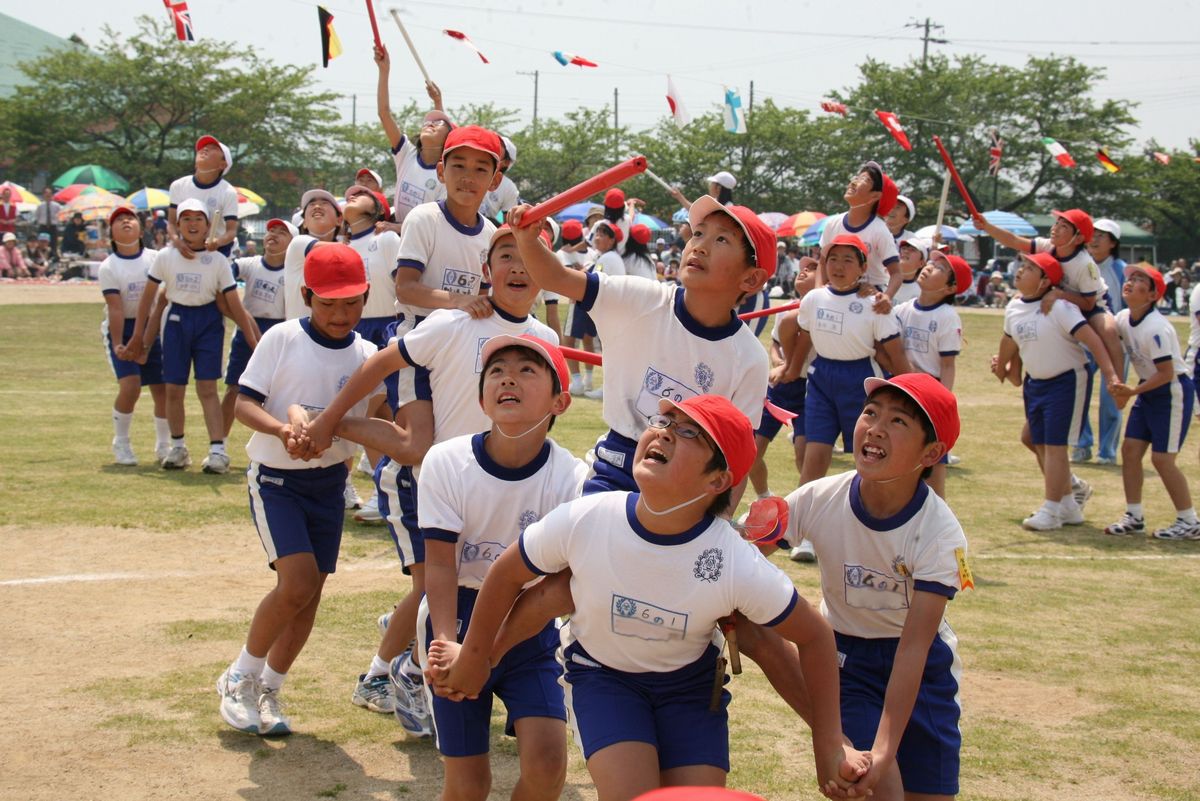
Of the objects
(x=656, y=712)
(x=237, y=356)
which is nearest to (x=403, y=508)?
(x=656, y=712)

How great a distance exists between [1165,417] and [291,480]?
7407mm

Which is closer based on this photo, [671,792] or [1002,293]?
[671,792]

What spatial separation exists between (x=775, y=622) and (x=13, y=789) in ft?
9.52

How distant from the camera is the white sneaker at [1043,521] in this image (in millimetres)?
9883

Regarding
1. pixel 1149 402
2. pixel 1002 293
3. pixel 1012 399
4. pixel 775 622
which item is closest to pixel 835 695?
pixel 775 622

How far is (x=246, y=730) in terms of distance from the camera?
17.0ft

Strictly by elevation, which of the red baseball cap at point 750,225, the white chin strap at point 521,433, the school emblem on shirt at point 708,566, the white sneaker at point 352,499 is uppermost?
the red baseball cap at point 750,225

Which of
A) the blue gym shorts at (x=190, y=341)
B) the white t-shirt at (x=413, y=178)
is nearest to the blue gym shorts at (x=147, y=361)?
the blue gym shorts at (x=190, y=341)

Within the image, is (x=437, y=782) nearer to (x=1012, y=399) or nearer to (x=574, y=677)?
(x=574, y=677)

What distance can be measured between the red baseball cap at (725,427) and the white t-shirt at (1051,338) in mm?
6833

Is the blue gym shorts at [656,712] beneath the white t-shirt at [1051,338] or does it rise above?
beneath

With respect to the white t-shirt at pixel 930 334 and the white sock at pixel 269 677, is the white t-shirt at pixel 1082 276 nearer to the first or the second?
the white t-shirt at pixel 930 334

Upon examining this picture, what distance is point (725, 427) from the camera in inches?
144

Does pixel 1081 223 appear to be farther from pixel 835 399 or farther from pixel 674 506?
pixel 674 506
